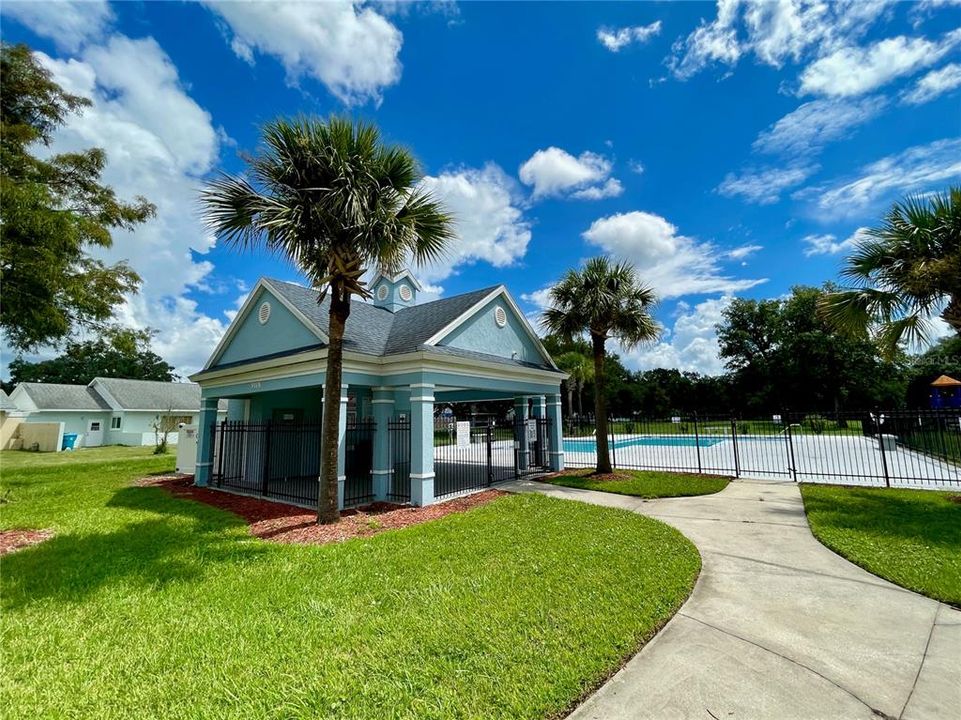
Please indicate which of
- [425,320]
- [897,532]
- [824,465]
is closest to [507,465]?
[425,320]

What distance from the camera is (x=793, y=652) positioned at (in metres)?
3.84

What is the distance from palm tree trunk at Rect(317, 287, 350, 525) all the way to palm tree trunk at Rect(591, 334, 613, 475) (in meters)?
8.32

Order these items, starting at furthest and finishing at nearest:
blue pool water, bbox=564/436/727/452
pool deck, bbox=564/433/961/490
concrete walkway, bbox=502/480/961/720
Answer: blue pool water, bbox=564/436/727/452 → pool deck, bbox=564/433/961/490 → concrete walkway, bbox=502/480/961/720

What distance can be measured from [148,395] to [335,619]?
49.2 metres

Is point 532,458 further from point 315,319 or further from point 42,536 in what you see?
point 42,536

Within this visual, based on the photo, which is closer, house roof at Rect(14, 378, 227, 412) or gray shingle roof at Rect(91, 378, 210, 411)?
house roof at Rect(14, 378, 227, 412)

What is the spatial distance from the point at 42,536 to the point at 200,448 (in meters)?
7.03

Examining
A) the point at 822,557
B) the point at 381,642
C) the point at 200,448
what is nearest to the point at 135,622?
the point at 381,642

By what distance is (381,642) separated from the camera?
4.02 m

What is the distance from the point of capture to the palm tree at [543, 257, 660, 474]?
13859 mm

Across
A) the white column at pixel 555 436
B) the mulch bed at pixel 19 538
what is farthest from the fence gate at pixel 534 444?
the mulch bed at pixel 19 538

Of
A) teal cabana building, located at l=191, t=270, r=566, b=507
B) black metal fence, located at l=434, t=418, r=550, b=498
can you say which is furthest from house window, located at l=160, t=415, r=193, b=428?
black metal fence, located at l=434, t=418, r=550, b=498

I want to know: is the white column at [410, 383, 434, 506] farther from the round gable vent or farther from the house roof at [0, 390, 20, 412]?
the house roof at [0, 390, 20, 412]

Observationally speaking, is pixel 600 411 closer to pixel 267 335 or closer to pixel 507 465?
pixel 507 465
